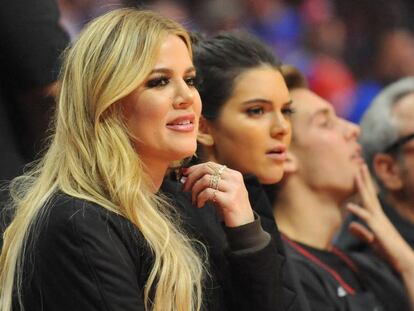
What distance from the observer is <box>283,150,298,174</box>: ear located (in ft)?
9.54

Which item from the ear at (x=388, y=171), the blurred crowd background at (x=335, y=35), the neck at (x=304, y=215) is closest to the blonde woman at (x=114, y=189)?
the neck at (x=304, y=215)

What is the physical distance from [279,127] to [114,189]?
79 centimetres

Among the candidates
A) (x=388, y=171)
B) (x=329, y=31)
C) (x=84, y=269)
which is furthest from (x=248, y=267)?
(x=329, y=31)

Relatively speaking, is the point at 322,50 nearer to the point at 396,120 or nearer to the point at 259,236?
the point at 396,120

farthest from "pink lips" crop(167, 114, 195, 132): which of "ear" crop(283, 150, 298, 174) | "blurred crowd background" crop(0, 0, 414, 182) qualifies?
"blurred crowd background" crop(0, 0, 414, 182)

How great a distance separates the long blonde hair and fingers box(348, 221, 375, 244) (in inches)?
44.9

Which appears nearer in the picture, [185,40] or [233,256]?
[233,256]

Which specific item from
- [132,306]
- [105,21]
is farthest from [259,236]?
[105,21]

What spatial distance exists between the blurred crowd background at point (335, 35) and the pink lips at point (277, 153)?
283 cm

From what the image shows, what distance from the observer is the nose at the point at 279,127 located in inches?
99.5

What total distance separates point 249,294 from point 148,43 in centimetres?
65

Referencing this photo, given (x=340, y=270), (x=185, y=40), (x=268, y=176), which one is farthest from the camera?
(x=340, y=270)

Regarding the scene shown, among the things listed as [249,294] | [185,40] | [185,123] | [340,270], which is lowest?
[340,270]

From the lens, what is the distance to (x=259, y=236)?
202 centimetres
